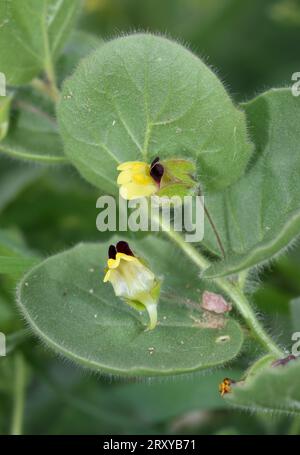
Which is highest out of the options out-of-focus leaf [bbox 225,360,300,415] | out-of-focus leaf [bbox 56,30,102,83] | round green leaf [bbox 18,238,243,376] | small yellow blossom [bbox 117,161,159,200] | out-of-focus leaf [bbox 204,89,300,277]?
out-of-focus leaf [bbox 56,30,102,83]

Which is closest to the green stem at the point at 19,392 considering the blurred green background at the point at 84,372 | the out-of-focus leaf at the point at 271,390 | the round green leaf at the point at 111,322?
the blurred green background at the point at 84,372

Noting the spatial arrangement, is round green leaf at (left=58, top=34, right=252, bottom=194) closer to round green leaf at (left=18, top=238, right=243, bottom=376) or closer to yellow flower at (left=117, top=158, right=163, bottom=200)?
yellow flower at (left=117, top=158, right=163, bottom=200)

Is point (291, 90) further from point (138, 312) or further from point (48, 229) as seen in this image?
point (48, 229)

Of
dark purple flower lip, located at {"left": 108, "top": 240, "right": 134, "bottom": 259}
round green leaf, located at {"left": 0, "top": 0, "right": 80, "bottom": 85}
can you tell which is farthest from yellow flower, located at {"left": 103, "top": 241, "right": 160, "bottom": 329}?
round green leaf, located at {"left": 0, "top": 0, "right": 80, "bottom": 85}

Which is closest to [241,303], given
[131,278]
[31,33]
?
[131,278]

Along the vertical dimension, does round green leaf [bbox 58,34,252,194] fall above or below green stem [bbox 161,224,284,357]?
above

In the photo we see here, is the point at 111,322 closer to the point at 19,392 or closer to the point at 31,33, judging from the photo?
the point at 31,33
